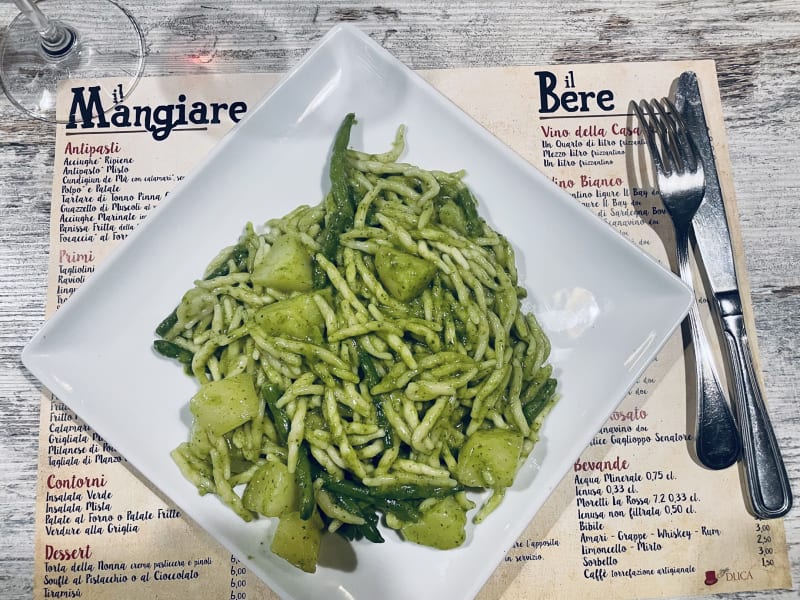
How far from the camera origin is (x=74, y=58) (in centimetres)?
297

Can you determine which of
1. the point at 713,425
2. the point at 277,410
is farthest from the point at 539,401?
the point at 277,410

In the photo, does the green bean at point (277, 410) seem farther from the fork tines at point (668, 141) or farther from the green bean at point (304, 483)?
the fork tines at point (668, 141)

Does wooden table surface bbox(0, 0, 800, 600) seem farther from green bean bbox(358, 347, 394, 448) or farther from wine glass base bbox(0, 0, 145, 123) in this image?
green bean bbox(358, 347, 394, 448)

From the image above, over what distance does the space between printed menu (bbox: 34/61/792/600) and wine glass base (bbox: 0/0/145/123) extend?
0.23 feet

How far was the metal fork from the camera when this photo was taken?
8.63ft

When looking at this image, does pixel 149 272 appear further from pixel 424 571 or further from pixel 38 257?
pixel 424 571

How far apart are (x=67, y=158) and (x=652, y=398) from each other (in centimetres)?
263

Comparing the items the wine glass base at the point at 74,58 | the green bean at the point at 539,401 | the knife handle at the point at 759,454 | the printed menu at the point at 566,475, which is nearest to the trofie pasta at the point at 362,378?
the green bean at the point at 539,401

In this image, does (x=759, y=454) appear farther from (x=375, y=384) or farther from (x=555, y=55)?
(x=555, y=55)

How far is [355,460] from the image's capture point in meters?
2.17

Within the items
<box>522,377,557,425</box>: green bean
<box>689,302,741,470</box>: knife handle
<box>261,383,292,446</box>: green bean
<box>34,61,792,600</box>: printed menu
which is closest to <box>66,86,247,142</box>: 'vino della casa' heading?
<box>34,61,792,600</box>: printed menu

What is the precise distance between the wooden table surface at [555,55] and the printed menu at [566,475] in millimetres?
91

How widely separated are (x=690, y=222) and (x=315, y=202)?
1.53 m

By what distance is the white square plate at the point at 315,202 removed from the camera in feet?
7.43
